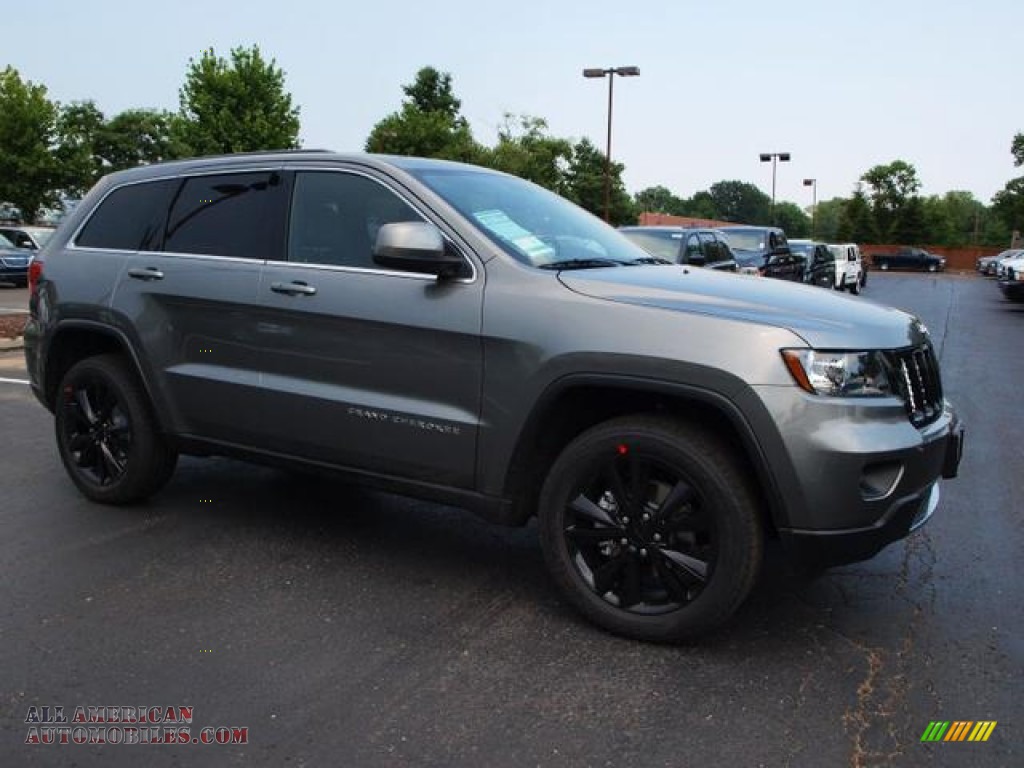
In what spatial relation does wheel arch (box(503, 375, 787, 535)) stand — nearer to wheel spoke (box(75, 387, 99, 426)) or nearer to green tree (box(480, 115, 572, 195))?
wheel spoke (box(75, 387, 99, 426))

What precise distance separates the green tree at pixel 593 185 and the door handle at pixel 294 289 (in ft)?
203

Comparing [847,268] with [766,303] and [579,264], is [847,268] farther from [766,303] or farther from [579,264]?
[766,303]

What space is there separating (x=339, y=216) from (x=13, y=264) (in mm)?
24474

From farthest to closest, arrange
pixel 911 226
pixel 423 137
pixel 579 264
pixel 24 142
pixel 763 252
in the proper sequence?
1. pixel 911 226
2. pixel 423 137
3. pixel 24 142
4. pixel 763 252
5. pixel 579 264

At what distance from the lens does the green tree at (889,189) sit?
85.8m

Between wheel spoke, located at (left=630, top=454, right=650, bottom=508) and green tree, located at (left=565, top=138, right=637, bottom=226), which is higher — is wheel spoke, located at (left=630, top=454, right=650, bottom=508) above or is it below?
below

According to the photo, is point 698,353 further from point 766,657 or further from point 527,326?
point 766,657

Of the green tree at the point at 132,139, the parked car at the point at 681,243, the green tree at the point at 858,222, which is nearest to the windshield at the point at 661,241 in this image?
the parked car at the point at 681,243

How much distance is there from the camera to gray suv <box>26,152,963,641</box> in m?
3.19

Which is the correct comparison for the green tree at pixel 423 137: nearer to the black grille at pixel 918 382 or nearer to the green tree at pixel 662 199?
the black grille at pixel 918 382

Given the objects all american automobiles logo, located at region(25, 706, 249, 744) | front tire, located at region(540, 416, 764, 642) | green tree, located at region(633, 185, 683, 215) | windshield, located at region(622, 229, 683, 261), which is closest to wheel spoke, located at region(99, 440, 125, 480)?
all american automobiles logo, located at region(25, 706, 249, 744)

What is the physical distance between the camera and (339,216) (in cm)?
418

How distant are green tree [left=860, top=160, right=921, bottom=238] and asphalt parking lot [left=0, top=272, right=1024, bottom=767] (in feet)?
288

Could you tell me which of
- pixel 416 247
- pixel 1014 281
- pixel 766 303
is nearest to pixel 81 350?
pixel 416 247
